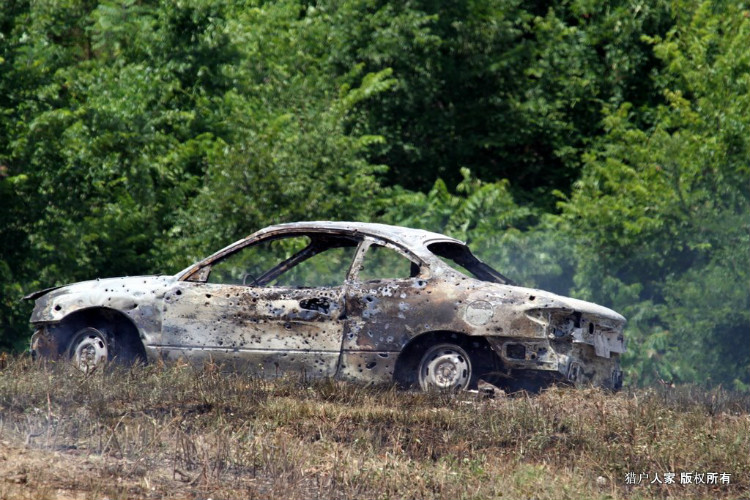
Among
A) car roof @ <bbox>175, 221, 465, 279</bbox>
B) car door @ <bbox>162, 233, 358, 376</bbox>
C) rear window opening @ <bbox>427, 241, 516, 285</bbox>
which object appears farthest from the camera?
rear window opening @ <bbox>427, 241, 516, 285</bbox>

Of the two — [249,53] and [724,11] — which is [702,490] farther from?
[249,53]

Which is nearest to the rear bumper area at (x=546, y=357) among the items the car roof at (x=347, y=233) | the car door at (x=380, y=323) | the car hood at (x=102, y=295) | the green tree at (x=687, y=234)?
the car door at (x=380, y=323)

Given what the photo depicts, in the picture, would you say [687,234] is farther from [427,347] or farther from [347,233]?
[427,347]

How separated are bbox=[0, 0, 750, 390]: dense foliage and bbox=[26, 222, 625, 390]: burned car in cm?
479

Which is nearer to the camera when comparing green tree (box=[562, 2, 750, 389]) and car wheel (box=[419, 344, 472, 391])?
car wheel (box=[419, 344, 472, 391])

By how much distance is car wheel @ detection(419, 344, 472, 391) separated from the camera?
8594 mm

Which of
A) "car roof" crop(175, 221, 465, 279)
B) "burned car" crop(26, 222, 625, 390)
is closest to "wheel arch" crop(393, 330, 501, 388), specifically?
"burned car" crop(26, 222, 625, 390)

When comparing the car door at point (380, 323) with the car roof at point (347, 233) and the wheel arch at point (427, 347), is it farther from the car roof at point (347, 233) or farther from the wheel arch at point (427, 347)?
the car roof at point (347, 233)

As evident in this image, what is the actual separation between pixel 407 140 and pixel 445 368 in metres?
14.3

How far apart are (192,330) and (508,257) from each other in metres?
8.94

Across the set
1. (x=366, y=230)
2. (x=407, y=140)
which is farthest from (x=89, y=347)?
(x=407, y=140)

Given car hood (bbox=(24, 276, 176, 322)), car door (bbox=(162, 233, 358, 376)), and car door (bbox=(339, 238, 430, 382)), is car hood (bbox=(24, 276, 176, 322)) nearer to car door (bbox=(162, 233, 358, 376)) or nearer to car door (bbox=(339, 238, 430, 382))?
car door (bbox=(162, 233, 358, 376))

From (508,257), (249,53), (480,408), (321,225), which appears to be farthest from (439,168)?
(480,408)

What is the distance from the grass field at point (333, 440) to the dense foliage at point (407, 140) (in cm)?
643
